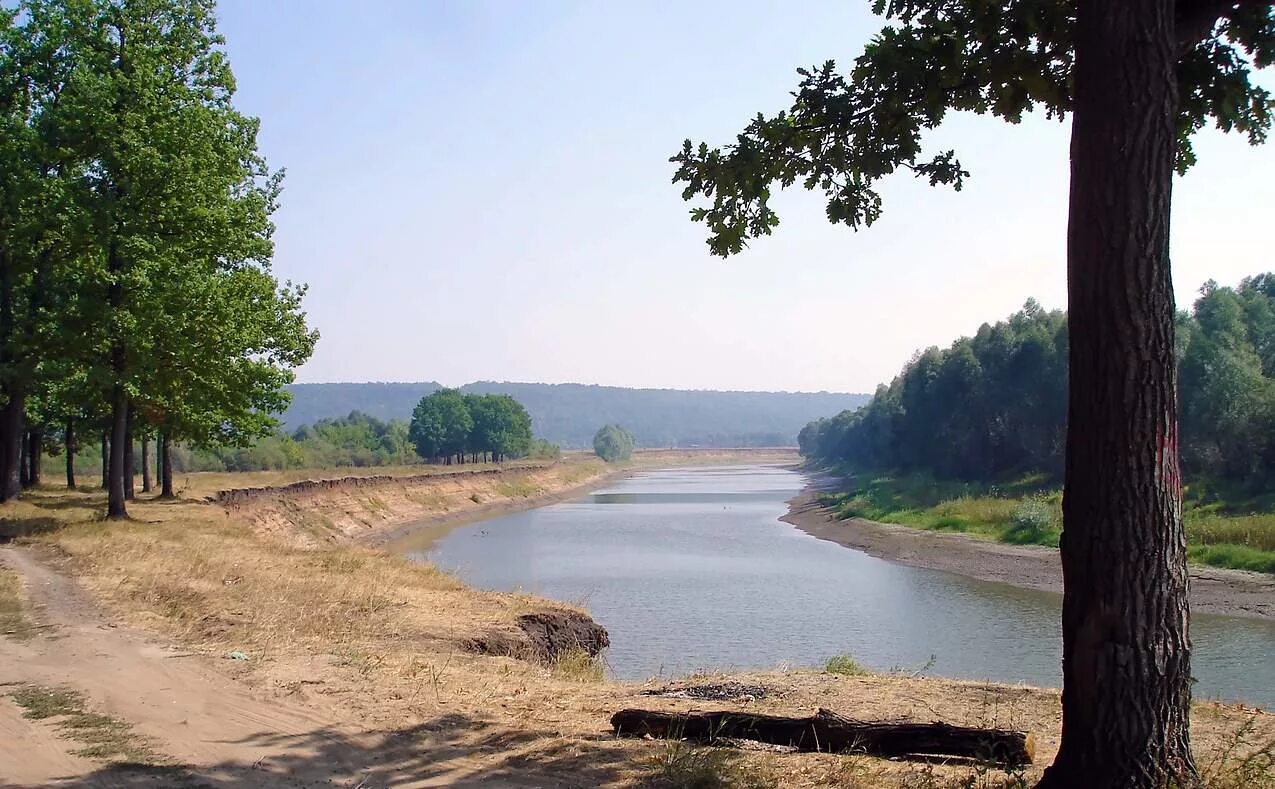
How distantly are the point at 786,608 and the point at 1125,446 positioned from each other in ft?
76.0

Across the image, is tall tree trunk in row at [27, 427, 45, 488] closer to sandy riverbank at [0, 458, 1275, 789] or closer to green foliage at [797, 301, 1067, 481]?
sandy riverbank at [0, 458, 1275, 789]

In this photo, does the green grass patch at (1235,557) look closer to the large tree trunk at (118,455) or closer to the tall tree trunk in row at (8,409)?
the large tree trunk at (118,455)

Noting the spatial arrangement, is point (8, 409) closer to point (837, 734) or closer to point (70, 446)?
point (70, 446)

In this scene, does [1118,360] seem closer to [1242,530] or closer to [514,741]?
[514,741]

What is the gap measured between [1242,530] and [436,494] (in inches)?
2084

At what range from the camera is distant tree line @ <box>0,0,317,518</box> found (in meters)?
23.8

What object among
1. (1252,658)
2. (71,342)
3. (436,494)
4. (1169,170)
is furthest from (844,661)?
(436,494)

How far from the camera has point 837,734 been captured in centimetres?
747

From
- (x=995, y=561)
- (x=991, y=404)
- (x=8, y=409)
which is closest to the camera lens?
(x=8, y=409)

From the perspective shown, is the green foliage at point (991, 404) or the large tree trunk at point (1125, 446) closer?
the large tree trunk at point (1125, 446)

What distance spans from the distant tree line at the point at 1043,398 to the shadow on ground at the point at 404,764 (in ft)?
138

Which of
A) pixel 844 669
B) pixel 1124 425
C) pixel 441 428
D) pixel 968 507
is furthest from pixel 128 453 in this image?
pixel 441 428

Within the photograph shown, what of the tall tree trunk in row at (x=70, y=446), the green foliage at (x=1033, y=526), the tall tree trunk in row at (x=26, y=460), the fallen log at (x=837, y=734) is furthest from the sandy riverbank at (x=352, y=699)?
the green foliage at (x=1033, y=526)

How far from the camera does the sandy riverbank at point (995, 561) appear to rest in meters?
28.7
